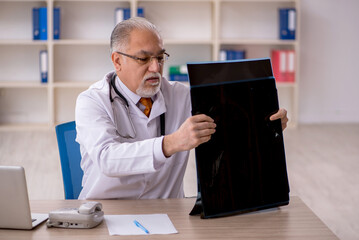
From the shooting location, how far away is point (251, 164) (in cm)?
178

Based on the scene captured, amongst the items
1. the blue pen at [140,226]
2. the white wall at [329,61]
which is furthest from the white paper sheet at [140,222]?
the white wall at [329,61]

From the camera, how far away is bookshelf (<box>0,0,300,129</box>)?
20.7 ft

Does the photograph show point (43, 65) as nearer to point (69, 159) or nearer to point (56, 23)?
point (56, 23)

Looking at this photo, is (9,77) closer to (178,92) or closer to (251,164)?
(178,92)

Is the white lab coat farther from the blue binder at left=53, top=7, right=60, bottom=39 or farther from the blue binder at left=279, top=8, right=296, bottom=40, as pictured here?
the blue binder at left=279, top=8, right=296, bottom=40

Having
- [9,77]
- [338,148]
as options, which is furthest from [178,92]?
[9,77]

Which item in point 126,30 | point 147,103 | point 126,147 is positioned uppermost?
point 126,30

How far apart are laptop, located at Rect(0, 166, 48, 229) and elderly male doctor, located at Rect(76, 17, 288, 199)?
0.35 m

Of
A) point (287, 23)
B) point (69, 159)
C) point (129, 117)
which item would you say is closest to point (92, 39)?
point (287, 23)

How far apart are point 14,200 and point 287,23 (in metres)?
5.13

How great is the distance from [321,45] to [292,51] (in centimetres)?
53

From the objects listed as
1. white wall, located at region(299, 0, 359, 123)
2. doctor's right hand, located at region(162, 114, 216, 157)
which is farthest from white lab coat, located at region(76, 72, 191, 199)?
white wall, located at region(299, 0, 359, 123)

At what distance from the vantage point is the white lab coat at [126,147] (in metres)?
1.83

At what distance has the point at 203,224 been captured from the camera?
1664mm
